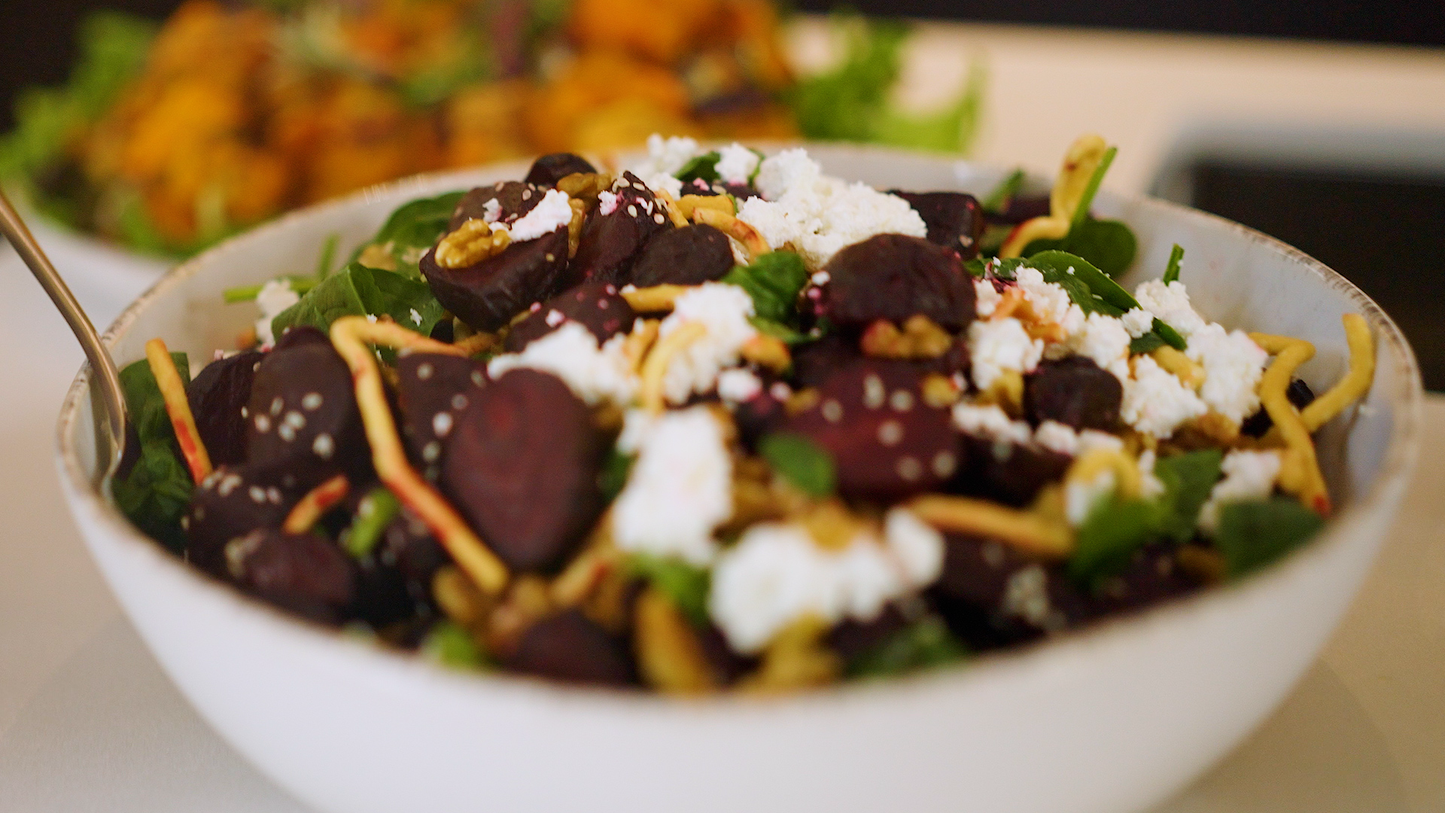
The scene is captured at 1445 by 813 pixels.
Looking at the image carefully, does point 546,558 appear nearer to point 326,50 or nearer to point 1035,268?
point 1035,268

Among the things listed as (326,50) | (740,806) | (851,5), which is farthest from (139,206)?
(851,5)

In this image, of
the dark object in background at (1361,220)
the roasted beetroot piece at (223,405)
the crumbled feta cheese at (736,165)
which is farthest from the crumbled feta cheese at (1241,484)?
the dark object in background at (1361,220)

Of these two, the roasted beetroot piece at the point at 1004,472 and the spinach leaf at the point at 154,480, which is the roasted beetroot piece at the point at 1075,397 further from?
the spinach leaf at the point at 154,480

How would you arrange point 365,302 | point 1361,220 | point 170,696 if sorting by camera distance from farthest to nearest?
point 1361,220 → point 365,302 → point 170,696

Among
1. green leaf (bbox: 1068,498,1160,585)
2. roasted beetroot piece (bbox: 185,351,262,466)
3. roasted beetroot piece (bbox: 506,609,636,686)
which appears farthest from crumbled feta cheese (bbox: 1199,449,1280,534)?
roasted beetroot piece (bbox: 185,351,262,466)

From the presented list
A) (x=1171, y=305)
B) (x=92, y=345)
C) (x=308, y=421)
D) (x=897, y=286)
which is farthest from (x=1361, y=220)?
(x=92, y=345)

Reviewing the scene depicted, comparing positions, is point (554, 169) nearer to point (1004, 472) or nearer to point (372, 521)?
point (372, 521)
